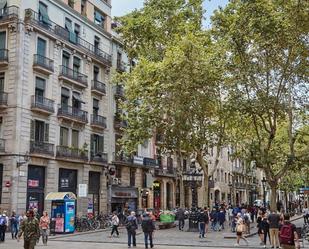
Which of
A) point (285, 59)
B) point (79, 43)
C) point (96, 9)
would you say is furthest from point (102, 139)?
point (285, 59)

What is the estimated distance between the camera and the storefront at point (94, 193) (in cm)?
4128

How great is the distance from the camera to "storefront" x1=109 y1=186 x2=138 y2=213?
44278 mm

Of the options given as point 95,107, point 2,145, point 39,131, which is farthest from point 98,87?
point 2,145

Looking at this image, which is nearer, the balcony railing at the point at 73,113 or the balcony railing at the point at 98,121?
the balcony railing at the point at 73,113

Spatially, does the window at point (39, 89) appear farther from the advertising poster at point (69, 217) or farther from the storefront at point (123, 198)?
the storefront at point (123, 198)

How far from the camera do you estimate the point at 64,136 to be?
1519 inches

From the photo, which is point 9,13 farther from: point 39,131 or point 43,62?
point 39,131

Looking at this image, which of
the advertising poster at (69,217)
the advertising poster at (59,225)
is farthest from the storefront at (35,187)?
the advertising poster at (69,217)

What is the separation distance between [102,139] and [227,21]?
19.9 metres

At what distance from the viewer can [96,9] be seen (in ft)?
145

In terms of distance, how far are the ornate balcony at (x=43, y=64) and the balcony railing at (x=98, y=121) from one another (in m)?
6.77

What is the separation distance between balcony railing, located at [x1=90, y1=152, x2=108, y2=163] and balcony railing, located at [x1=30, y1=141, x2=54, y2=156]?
5796 millimetres

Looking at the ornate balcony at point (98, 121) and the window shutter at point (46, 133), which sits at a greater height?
the ornate balcony at point (98, 121)

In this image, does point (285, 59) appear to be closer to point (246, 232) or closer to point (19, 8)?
point (246, 232)
